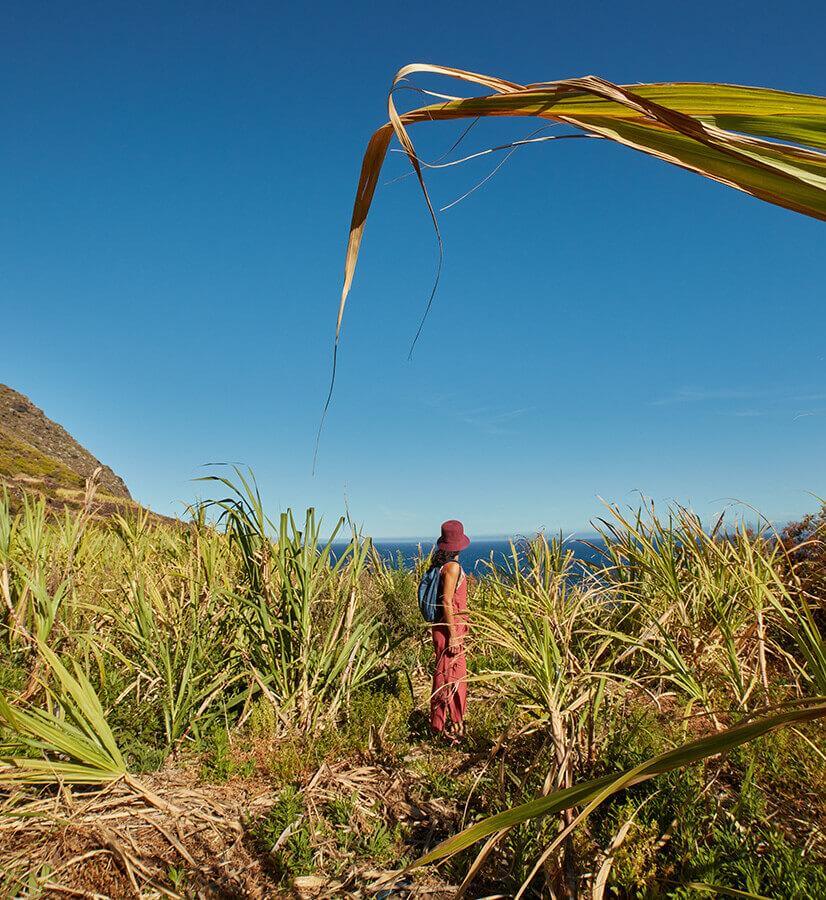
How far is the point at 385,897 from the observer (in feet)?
9.07

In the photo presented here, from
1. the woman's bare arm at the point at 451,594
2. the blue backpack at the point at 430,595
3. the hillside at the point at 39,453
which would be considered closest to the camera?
the woman's bare arm at the point at 451,594

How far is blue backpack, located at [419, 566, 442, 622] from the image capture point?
4.28 meters

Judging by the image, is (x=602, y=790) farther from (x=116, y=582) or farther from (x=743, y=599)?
(x=116, y=582)

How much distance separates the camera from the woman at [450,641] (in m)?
4.09

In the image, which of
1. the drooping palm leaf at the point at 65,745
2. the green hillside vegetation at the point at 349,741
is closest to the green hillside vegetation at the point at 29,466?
the green hillside vegetation at the point at 349,741

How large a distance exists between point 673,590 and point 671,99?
458 centimetres

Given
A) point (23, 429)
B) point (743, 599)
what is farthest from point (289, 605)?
point (23, 429)

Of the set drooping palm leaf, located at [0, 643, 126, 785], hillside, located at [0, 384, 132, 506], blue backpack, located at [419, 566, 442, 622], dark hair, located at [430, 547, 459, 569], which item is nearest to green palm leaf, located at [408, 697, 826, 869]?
drooping palm leaf, located at [0, 643, 126, 785]

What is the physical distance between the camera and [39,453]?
131 ft

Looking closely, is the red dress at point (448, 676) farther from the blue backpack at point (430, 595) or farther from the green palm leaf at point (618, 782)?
the green palm leaf at point (618, 782)

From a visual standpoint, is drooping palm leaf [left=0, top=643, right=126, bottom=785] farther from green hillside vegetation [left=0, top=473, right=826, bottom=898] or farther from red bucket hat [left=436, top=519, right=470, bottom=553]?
red bucket hat [left=436, top=519, right=470, bottom=553]

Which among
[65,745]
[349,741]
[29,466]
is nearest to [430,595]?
[349,741]

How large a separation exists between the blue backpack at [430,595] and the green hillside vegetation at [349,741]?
50 cm

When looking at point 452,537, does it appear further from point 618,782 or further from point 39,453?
point 39,453
